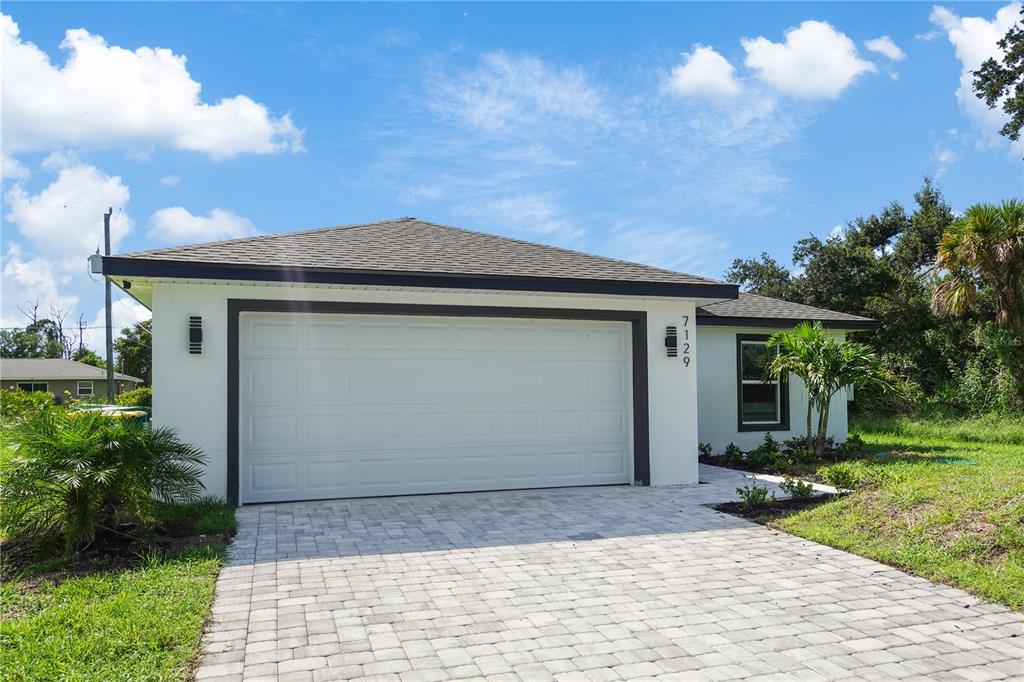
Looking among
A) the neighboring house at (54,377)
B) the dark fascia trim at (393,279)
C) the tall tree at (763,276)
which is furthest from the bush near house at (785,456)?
the neighboring house at (54,377)

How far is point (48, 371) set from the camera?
39188mm

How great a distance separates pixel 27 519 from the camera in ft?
19.5

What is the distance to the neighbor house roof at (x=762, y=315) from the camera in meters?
12.6

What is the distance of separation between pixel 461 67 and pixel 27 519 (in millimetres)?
8462

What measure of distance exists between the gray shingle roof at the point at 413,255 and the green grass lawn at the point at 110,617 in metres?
3.40

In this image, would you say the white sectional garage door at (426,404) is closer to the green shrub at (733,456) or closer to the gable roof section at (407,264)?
the gable roof section at (407,264)

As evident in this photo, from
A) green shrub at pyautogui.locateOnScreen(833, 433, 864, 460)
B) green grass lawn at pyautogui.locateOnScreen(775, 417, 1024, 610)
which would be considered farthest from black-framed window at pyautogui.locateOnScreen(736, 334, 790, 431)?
green grass lawn at pyautogui.locateOnScreen(775, 417, 1024, 610)

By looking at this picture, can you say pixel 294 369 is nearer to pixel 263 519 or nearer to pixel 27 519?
pixel 263 519

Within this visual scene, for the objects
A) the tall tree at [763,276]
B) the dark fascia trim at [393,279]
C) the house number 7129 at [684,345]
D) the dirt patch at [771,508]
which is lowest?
the dirt patch at [771,508]

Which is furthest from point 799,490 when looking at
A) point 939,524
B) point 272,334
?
point 272,334

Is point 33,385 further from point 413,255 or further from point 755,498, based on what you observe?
point 755,498

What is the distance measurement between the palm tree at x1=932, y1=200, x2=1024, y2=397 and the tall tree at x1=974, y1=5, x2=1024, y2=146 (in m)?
4.33

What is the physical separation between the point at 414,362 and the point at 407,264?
1228mm

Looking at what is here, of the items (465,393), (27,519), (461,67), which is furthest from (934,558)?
(461,67)
